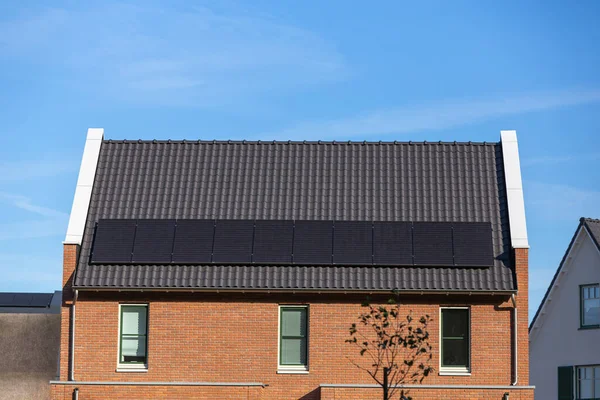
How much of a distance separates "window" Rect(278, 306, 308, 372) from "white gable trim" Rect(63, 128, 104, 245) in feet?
19.4

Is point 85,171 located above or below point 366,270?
above

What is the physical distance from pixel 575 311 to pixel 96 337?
19.5 metres

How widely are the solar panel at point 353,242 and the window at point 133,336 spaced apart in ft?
17.5

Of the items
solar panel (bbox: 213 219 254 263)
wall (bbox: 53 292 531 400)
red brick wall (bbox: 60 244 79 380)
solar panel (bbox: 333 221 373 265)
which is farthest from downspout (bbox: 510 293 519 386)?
red brick wall (bbox: 60 244 79 380)

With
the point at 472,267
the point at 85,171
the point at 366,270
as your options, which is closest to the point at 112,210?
the point at 85,171

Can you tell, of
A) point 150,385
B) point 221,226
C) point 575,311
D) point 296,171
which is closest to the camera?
point 150,385

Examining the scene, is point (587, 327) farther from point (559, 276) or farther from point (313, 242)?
point (313, 242)

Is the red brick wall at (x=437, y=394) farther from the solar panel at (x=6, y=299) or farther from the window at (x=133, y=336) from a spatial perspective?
the solar panel at (x=6, y=299)

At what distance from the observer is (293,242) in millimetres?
31578

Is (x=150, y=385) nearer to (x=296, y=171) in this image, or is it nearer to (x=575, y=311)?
(x=296, y=171)

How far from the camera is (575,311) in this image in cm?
4272

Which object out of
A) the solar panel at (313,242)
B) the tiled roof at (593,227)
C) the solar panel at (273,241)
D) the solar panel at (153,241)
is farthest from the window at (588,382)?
the solar panel at (153,241)

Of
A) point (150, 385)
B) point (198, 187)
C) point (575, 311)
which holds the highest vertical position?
point (198, 187)

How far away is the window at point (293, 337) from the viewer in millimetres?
30703
